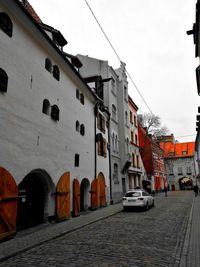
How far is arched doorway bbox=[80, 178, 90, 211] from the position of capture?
54.9ft

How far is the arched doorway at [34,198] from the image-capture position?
408 inches

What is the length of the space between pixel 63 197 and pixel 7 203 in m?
4.55

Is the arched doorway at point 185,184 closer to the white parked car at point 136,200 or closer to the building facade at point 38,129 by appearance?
the white parked car at point 136,200

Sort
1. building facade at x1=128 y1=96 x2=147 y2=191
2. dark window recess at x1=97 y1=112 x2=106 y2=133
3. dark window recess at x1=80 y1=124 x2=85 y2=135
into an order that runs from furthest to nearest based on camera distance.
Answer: building facade at x1=128 y1=96 x2=147 y2=191 → dark window recess at x1=97 y1=112 x2=106 y2=133 → dark window recess at x1=80 y1=124 x2=85 y2=135

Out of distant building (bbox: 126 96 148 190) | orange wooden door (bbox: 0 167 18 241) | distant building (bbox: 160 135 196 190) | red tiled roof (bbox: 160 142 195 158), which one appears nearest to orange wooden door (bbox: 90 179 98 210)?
orange wooden door (bbox: 0 167 18 241)

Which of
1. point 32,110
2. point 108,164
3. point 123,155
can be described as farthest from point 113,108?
point 32,110

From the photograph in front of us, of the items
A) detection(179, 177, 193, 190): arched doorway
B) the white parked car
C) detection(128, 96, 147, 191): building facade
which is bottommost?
detection(179, 177, 193, 190): arched doorway

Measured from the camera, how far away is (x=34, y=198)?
1146 centimetres

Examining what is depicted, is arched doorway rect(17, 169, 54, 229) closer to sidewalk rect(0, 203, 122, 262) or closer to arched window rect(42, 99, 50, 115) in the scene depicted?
sidewalk rect(0, 203, 122, 262)

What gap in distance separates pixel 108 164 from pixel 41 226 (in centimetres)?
→ 1199

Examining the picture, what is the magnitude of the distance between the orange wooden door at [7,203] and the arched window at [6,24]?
5.73 meters

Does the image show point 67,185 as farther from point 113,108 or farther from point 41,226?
Result: point 113,108

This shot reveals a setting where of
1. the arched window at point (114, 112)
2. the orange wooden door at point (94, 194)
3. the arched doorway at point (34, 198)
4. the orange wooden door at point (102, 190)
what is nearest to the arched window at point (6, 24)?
the arched doorway at point (34, 198)

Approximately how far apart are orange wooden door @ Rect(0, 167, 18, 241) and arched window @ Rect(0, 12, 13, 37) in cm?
573
